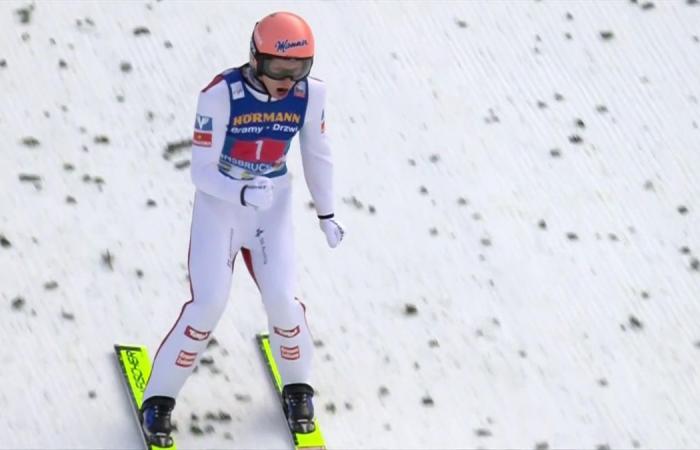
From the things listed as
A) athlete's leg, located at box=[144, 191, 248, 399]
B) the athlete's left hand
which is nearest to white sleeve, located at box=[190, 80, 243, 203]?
athlete's leg, located at box=[144, 191, 248, 399]

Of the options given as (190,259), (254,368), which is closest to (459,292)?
(254,368)

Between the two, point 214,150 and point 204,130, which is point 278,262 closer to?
point 214,150

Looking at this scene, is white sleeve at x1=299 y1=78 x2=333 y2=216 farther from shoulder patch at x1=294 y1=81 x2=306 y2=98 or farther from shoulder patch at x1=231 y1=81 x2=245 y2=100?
shoulder patch at x1=231 y1=81 x2=245 y2=100

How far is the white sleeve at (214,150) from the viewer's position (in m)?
6.62

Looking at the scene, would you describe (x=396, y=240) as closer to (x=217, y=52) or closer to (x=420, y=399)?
(x=420, y=399)

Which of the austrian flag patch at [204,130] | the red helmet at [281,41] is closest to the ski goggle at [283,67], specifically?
the red helmet at [281,41]

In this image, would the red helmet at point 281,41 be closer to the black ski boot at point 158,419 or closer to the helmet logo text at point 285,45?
the helmet logo text at point 285,45

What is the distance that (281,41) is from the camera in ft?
21.2

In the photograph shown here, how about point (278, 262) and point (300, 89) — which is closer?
point (300, 89)

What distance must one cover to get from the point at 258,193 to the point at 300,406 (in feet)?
4.72

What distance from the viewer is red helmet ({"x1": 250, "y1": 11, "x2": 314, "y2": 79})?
254 inches

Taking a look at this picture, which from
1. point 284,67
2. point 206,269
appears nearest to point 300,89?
point 284,67

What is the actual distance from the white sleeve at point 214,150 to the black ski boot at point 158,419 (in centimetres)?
120

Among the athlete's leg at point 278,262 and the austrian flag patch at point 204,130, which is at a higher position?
the austrian flag patch at point 204,130
